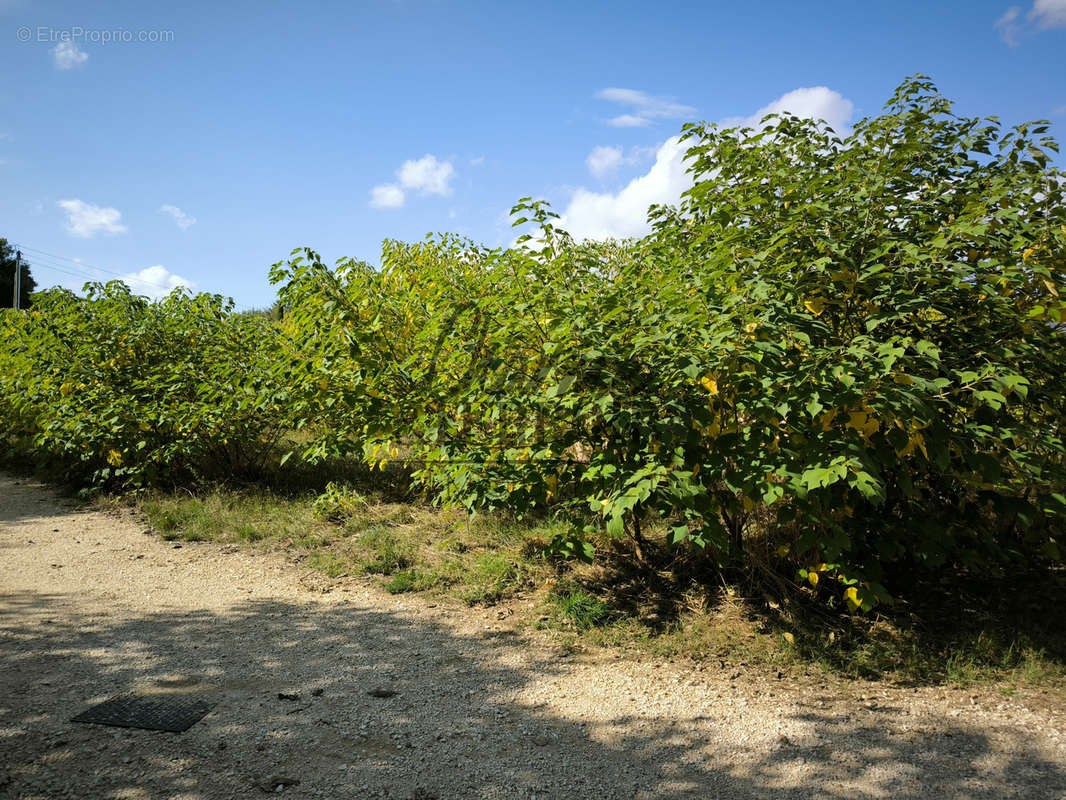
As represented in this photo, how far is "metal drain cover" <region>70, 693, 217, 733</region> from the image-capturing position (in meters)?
2.84

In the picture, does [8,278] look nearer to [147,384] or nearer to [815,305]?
[147,384]

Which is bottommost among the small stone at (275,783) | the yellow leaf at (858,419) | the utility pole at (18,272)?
the small stone at (275,783)

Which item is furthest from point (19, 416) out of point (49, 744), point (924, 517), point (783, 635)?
point (924, 517)

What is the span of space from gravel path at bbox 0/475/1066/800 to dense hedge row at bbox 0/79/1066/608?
0.71m

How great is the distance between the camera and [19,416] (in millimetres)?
8680

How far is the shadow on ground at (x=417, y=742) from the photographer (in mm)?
2488

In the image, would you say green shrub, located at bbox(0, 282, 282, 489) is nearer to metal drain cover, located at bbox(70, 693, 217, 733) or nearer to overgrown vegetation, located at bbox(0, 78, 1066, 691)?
overgrown vegetation, located at bbox(0, 78, 1066, 691)

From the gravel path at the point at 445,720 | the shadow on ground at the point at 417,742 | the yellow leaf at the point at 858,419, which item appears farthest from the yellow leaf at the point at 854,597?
the yellow leaf at the point at 858,419

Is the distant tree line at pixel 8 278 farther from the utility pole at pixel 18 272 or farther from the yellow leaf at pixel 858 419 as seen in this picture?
the yellow leaf at pixel 858 419

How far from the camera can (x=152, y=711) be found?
116 inches

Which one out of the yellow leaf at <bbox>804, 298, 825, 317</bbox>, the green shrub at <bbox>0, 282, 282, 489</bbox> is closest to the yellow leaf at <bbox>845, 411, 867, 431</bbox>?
the yellow leaf at <bbox>804, 298, 825, 317</bbox>

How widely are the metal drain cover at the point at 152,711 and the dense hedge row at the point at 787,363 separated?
5.72 ft

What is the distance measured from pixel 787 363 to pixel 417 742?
97.4 inches

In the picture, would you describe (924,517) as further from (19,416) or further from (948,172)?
(19,416)
